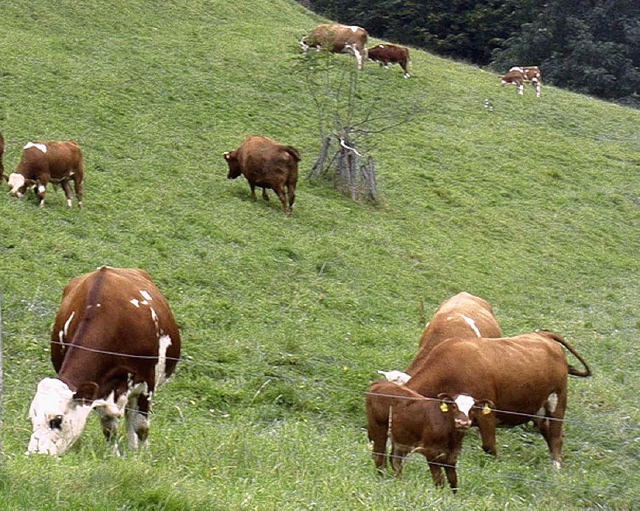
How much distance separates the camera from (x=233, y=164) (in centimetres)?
2233

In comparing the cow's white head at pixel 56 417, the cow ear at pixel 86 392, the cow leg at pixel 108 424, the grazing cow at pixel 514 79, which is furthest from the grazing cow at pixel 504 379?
the grazing cow at pixel 514 79

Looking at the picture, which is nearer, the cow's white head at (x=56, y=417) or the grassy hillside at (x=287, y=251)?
the cow's white head at (x=56, y=417)

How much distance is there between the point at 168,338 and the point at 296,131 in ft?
67.1

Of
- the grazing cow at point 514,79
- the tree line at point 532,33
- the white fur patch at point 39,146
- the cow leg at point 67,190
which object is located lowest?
the cow leg at point 67,190

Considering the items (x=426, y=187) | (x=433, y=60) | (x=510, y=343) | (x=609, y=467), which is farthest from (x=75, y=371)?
(x=433, y=60)

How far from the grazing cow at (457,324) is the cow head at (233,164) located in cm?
1006

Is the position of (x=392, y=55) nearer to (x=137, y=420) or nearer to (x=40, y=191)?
(x=40, y=191)

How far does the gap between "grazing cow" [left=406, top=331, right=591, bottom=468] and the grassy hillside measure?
0.42 meters

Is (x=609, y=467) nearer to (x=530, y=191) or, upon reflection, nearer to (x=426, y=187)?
(x=426, y=187)

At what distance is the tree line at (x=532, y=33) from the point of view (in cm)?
5088

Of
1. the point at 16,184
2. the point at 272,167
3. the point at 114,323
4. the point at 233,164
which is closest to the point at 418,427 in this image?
the point at 114,323

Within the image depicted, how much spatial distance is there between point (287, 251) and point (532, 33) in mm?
37488

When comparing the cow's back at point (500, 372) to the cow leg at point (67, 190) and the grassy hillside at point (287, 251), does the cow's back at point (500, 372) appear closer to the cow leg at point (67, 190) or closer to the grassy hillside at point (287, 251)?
the grassy hillside at point (287, 251)

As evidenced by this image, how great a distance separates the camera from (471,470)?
9.44 metres
